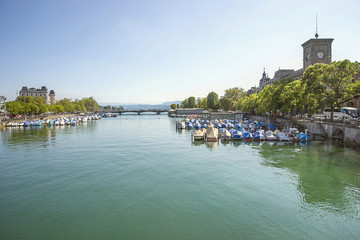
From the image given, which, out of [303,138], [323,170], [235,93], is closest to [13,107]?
[303,138]

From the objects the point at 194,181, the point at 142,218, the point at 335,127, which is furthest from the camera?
the point at 335,127

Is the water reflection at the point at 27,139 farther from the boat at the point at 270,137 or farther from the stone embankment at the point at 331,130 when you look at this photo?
the stone embankment at the point at 331,130

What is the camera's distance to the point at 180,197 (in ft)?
74.8

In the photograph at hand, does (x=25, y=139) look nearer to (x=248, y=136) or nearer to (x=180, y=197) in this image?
(x=180, y=197)

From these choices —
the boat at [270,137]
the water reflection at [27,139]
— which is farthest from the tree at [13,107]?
the boat at [270,137]

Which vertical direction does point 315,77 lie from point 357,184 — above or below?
above

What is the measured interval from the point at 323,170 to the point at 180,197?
22554 millimetres

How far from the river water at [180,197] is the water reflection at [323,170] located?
118 millimetres

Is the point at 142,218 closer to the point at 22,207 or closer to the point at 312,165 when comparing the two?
the point at 22,207

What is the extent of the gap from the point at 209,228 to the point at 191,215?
235 cm

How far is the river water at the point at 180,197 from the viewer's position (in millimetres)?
17031

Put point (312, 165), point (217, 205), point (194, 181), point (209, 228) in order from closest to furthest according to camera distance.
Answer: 1. point (209, 228)
2. point (217, 205)
3. point (194, 181)
4. point (312, 165)

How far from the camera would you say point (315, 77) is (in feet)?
185

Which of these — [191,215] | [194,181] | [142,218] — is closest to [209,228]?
[191,215]
